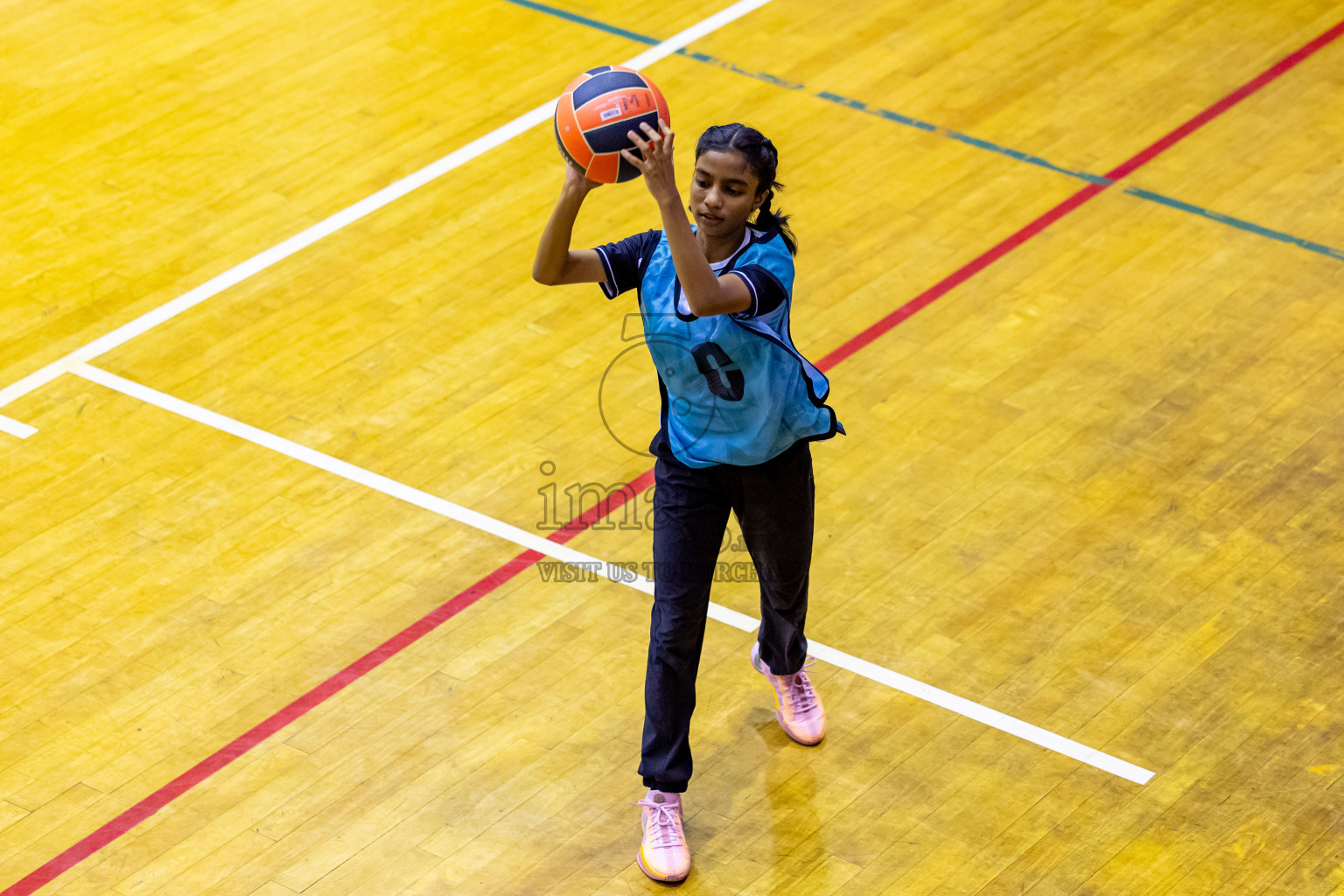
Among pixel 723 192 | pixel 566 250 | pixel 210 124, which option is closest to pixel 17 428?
pixel 210 124

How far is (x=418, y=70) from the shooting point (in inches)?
388

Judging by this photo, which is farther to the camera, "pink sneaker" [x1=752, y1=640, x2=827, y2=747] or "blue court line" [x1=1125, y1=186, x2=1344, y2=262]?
"blue court line" [x1=1125, y1=186, x2=1344, y2=262]

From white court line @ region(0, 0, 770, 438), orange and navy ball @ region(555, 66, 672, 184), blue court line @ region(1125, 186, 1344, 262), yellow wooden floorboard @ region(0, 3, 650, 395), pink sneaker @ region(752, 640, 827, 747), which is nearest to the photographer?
orange and navy ball @ region(555, 66, 672, 184)

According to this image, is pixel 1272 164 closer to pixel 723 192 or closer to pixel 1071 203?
pixel 1071 203

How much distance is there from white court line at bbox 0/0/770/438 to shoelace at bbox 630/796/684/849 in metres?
3.37

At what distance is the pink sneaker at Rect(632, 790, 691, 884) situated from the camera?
491 centimetres

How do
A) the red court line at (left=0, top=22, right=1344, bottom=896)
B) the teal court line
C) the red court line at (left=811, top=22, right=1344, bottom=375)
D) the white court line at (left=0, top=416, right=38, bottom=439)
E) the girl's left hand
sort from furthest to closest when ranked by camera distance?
the teal court line < the red court line at (left=811, top=22, right=1344, bottom=375) < the white court line at (left=0, top=416, right=38, bottom=439) < the red court line at (left=0, top=22, right=1344, bottom=896) < the girl's left hand

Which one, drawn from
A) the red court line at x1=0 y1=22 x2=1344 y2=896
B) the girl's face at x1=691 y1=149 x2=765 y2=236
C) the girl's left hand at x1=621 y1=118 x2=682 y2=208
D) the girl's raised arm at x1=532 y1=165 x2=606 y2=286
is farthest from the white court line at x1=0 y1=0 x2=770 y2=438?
the girl's left hand at x1=621 y1=118 x2=682 y2=208

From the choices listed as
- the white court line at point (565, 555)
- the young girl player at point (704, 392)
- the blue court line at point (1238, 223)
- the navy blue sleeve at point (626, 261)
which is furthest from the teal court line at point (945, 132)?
the navy blue sleeve at point (626, 261)

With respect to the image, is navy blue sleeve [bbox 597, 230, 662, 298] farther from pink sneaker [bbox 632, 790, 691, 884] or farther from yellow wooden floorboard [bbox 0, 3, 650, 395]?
yellow wooden floorboard [bbox 0, 3, 650, 395]

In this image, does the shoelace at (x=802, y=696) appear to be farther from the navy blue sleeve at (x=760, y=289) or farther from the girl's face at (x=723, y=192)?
the girl's face at (x=723, y=192)

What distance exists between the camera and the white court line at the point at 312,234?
7352 mm

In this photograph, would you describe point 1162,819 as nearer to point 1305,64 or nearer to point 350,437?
point 350,437

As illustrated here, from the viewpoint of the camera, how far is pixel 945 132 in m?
9.20
